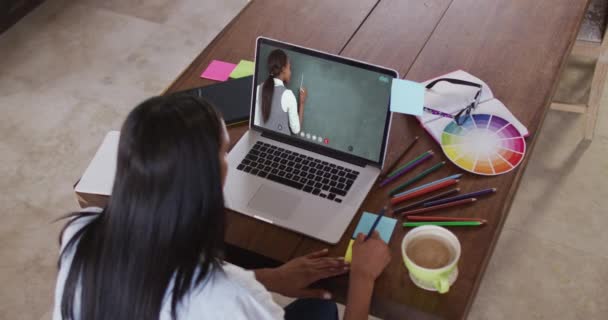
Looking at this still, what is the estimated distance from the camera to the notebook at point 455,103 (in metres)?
1.40

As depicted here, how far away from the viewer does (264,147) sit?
1.39 meters

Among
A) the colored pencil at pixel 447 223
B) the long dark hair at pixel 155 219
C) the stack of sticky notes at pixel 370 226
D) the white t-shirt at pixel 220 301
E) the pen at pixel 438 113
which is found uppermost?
the long dark hair at pixel 155 219

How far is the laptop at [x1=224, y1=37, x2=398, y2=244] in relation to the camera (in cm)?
126

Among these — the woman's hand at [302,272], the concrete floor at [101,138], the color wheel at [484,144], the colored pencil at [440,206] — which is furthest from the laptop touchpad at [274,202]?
the concrete floor at [101,138]

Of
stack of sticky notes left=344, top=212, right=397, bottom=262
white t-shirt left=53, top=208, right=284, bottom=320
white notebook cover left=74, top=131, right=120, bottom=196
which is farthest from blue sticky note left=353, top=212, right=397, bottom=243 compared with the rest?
white notebook cover left=74, top=131, right=120, bottom=196

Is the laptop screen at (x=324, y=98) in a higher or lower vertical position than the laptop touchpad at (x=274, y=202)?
higher

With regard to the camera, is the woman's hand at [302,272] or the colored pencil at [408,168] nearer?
the woman's hand at [302,272]

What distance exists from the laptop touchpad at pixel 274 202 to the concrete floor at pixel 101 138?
0.87 metres

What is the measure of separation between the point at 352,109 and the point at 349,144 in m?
0.08

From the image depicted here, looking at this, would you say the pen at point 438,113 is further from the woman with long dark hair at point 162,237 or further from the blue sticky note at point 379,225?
the woman with long dark hair at point 162,237

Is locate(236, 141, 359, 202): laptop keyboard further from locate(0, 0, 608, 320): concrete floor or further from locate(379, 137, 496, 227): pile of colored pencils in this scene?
locate(0, 0, 608, 320): concrete floor

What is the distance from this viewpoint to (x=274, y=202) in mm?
1287

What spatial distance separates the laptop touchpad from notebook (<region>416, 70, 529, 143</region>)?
14.1 inches

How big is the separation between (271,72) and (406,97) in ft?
0.97
